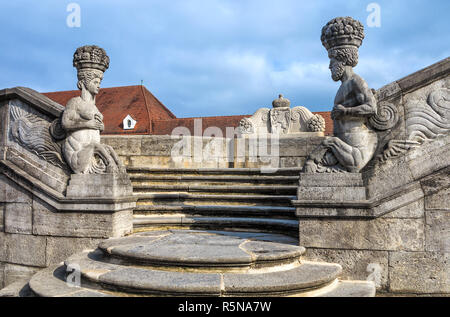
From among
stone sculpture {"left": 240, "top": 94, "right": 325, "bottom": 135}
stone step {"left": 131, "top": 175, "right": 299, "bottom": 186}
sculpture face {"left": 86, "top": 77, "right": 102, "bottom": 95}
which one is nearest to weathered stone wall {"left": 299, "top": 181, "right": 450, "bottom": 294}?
stone step {"left": 131, "top": 175, "right": 299, "bottom": 186}

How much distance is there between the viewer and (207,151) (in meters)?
7.78

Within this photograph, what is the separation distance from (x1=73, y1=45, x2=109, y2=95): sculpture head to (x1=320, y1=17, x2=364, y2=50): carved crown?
2.98 m

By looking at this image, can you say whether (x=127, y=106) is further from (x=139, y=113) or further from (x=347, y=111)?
(x=347, y=111)

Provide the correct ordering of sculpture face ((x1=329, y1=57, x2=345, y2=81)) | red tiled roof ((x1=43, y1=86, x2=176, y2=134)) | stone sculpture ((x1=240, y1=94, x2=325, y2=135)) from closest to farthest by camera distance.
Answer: sculpture face ((x1=329, y1=57, x2=345, y2=81)), stone sculpture ((x1=240, y1=94, x2=325, y2=135)), red tiled roof ((x1=43, y1=86, x2=176, y2=134))

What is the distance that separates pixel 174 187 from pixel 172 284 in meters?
3.33

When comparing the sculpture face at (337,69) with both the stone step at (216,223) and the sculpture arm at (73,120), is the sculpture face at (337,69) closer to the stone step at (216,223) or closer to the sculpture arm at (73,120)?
the stone step at (216,223)

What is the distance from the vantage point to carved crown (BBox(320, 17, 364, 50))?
4031 millimetres

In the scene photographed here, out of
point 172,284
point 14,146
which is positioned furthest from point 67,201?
point 172,284

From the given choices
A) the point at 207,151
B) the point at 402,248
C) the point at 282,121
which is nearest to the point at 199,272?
the point at 402,248

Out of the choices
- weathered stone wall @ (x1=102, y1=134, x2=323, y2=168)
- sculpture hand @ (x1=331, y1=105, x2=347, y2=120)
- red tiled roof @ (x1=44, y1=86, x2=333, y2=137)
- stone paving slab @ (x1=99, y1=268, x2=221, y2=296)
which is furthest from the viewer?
red tiled roof @ (x1=44, y1=86, x2=333, y2=137)

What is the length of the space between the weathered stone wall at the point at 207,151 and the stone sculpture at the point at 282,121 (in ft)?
2.82

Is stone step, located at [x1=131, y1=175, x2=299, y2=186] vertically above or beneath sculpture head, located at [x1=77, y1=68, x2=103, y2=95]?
beneath

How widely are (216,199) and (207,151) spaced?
2.14 meters

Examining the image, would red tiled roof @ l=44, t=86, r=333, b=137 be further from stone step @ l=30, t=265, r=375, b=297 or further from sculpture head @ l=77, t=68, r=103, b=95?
stone step @ l=30, t=265, r=375, b=297
